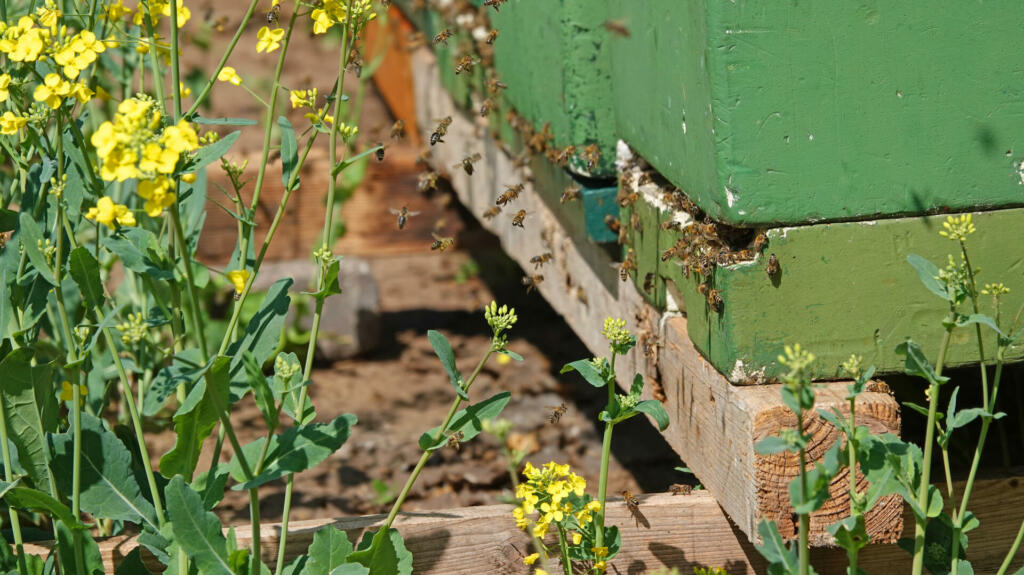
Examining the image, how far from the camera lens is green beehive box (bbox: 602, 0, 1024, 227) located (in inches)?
65.4

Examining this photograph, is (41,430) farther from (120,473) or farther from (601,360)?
(601,360)

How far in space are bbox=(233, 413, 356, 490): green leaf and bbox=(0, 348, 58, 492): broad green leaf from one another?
49 centimetres

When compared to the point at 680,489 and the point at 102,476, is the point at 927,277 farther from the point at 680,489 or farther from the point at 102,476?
the point at 102,476

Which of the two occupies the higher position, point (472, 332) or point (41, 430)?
point (41, 430)

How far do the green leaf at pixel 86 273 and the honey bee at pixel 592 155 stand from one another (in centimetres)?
113

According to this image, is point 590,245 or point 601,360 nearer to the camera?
point 601,360

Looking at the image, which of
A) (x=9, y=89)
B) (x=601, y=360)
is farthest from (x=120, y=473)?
(x=601, y=360)

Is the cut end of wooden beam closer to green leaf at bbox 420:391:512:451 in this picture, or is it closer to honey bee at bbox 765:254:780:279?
honey bee at bbox 765:254:780:279

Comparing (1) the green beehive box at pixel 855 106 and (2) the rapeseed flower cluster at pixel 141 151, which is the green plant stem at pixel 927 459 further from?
(2) the rapeseed flower cluster at pixel 141 151

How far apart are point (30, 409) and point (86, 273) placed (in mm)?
302

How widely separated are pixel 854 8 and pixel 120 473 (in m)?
1.38

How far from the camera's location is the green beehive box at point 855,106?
1.66 metres

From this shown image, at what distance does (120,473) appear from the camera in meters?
1.74

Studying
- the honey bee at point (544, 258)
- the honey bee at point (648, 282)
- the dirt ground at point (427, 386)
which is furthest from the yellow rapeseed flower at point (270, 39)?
the honey bee at point (544, 258)
